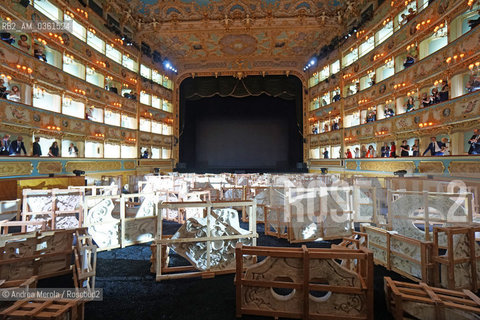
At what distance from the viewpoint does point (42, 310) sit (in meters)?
2.04

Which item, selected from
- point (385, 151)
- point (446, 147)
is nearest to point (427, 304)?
point (446, 147)

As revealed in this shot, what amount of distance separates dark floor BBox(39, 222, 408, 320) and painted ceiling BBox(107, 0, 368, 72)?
14421 millimetres

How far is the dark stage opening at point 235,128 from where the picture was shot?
19.8m

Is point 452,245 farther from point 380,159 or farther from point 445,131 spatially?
point 380,159

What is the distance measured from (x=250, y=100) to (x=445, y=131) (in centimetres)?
1465

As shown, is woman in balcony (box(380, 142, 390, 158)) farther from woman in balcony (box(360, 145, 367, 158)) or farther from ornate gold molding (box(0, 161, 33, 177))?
ornate gold molding (box(0, 161, 33, 177))

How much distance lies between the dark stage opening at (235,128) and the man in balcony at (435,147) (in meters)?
10.9

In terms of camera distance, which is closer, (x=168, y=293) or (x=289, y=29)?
(x=168, y=293)

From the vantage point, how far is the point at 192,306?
2898 millimetres

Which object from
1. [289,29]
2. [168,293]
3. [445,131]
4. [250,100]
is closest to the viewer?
[168,293]

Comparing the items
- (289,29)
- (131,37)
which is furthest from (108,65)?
(289,29)

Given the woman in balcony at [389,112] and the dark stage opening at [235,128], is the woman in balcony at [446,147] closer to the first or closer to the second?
the woman in balcony at [389,112]

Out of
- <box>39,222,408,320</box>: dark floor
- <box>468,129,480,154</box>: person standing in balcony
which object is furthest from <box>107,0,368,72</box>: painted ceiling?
→ <box>39,222,408,320</box>: dark floor

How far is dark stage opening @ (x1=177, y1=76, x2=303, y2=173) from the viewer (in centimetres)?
1984
